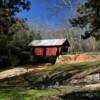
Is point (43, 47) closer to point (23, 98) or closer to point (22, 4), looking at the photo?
point (22, 4)

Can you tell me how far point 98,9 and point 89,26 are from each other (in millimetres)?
3274

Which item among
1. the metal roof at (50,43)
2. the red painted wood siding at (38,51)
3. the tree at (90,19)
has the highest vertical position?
the tree at (90,19)

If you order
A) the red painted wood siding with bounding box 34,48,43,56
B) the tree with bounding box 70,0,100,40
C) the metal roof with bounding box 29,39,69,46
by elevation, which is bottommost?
the red painted wood siding with bounding box 34,48,43,56

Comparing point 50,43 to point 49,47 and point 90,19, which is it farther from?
point 90,19

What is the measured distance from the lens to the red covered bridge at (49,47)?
71.2m

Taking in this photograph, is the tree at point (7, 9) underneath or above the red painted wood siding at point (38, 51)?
above

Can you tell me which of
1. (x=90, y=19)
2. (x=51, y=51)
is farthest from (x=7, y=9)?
(x=51, y=51)

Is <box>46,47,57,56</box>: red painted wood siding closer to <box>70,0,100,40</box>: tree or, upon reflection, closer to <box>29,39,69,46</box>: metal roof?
<box>29,39,69,46</box>: metal roof

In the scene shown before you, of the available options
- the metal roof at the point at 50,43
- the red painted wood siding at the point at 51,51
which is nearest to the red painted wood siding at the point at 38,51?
the metal roof at the point at 50,43

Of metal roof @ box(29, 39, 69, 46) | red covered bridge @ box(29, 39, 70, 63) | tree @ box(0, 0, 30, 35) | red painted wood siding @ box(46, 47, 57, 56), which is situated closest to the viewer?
tree @ box(0, 0, 30, 35)

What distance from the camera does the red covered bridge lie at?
71219mm

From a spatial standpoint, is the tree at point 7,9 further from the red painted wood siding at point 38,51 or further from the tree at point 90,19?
the red painted wood siding at point 38,51

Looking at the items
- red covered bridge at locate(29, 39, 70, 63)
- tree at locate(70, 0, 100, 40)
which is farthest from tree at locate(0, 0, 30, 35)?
red covered bridge at locate(29, 39, 70, 63)

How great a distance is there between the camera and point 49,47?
73.4 m
